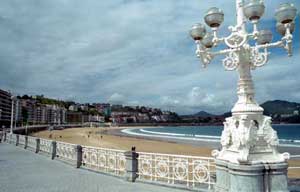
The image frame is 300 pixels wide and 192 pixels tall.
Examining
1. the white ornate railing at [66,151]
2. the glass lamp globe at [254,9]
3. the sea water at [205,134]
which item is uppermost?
the glass lamp globe at [254,9]

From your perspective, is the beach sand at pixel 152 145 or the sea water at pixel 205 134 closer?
the beach sand at pixel 152 145

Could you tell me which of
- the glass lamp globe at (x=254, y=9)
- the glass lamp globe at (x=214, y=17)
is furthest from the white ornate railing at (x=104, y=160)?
the glass lamp globe at (x=254, y=9)

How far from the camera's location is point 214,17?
6.63 m

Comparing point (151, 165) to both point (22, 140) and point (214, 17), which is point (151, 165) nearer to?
point (214, 17)

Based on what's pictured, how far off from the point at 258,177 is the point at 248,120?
113 cm

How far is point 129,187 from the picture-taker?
28.2 ft

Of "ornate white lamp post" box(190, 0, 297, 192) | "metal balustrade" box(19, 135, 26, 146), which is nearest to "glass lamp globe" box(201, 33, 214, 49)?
"ornate white lamp post" box(190, 0, 297, 192)

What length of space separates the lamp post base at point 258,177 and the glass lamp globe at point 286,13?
282cm

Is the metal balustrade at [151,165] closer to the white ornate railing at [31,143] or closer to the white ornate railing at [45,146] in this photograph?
the white ornate railing at [45,146]

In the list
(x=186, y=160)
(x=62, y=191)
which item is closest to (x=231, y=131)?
(x=186, y=160)

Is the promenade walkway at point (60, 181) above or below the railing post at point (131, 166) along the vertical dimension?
below

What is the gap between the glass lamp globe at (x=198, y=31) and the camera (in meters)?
7.10

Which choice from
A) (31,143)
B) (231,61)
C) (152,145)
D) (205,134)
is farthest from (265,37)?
(205,134)

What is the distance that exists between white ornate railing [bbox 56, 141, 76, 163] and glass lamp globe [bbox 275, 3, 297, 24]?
9712mm
